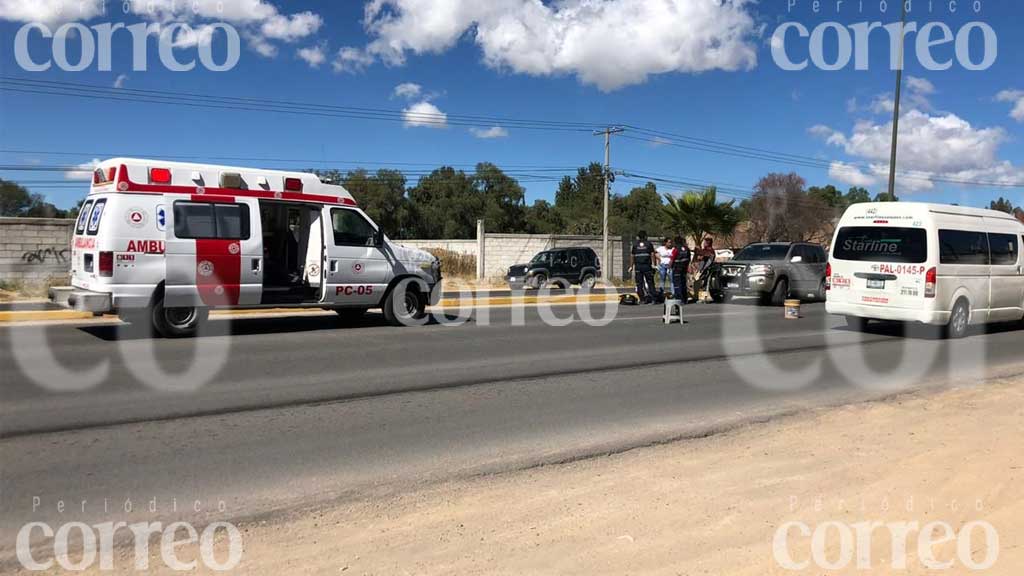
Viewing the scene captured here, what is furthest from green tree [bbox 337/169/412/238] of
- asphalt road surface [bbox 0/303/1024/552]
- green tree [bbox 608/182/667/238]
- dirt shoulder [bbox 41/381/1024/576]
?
dirt shoulder [bbox 41/381/1024/576]

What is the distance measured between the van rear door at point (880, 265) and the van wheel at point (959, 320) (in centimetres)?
105

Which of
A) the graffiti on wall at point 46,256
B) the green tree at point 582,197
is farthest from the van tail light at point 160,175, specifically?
the green tree at point 582,197

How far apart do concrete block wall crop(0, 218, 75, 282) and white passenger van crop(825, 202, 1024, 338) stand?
1892cm

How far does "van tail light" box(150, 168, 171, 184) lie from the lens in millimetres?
10647

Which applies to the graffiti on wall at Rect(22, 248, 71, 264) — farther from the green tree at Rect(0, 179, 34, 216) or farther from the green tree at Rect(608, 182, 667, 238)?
the green tree at Rect(608, 182, 667, 238)

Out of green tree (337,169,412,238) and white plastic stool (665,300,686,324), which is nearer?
white plastic stool (665,300,686,324)

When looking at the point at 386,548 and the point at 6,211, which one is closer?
the point at 386,548

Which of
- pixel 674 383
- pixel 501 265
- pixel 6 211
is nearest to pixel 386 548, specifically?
pixel 674 383

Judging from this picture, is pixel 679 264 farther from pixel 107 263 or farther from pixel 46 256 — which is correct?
pixel 46 256

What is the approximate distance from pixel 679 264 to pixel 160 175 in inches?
483

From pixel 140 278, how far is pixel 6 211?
33.4 metres

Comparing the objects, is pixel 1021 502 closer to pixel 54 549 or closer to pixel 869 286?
pixel 54 549

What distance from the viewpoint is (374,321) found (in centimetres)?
1418

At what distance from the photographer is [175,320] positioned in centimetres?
1105
